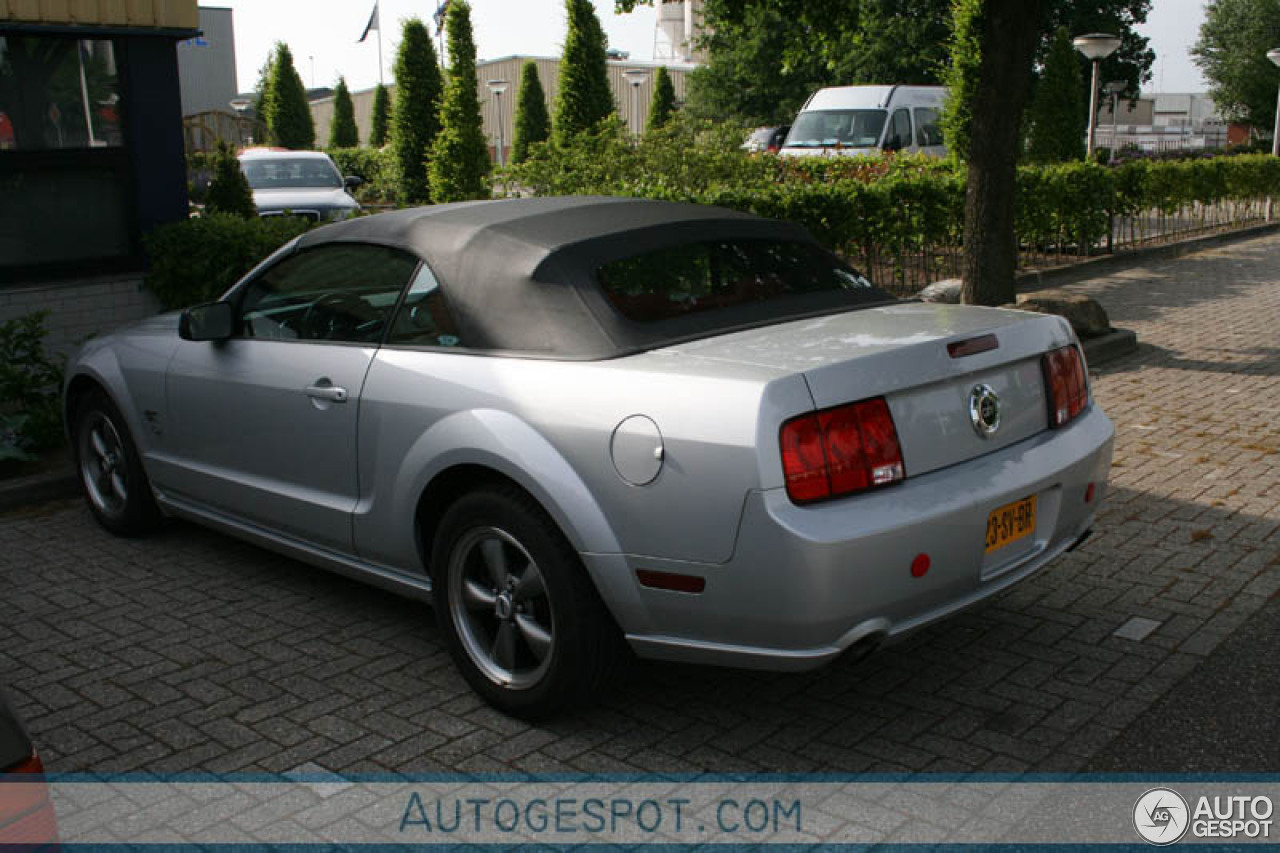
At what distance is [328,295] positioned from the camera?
4820 mm

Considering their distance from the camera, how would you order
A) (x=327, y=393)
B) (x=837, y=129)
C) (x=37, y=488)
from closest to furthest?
(x=327, y=393)
(x=37, y=488)
(x=837, y=129)

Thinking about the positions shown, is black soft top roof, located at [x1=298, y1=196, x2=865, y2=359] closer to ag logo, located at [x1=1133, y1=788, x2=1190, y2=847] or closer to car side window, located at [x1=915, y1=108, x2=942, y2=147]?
ag logo, located at [x1=1133, y1=788, x2=1190, y2=847]

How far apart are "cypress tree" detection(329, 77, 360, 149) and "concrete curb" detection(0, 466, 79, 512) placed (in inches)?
2212

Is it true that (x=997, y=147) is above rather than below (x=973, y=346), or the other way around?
above

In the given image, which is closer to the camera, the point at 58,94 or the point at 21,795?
the point at 21,795

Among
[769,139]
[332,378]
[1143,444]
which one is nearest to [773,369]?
[332,378]

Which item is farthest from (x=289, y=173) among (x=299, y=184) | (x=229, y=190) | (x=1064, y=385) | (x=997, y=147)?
(x=1064, y=385)

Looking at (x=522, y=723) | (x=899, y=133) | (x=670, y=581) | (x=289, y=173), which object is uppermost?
(x=899, y=133)

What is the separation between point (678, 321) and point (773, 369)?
0.65 metres

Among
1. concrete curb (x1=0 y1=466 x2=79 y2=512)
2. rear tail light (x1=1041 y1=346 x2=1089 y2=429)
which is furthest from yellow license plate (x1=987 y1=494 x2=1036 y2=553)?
→ concrete curb (x1=0 y1=466 x2=79 y2=512)

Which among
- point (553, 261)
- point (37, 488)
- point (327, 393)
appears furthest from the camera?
point (37, 488)

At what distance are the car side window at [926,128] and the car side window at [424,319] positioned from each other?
22.2 m

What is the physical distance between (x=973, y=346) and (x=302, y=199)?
54.8 feet

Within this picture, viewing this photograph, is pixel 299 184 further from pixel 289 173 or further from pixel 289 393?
pixel 289 393
